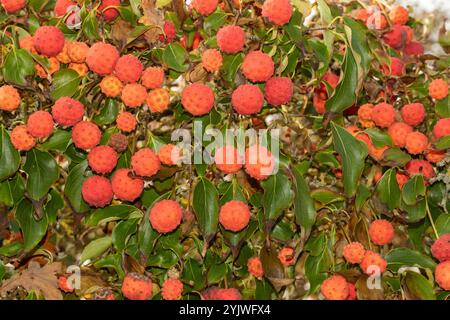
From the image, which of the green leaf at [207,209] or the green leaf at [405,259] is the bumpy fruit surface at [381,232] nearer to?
the green leaf at [405,259]

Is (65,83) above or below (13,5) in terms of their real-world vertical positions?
below

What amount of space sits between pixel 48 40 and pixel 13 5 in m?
0.22

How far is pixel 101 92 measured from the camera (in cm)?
225

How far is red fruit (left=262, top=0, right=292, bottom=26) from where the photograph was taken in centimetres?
200

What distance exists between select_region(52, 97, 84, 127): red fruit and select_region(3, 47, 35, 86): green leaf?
125mm

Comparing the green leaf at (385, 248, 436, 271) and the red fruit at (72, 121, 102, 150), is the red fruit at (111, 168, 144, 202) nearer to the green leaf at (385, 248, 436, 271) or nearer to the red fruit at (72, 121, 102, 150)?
the red fruit at (72, 121, 102, 150)

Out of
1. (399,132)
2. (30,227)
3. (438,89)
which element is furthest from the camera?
(438,89)

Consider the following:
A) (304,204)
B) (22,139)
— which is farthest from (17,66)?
(304,204)

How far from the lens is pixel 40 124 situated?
6.64 ft

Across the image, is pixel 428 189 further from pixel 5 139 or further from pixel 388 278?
pixel 5 139

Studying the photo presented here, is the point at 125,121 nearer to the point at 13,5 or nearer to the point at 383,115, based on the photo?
the point at 13,5

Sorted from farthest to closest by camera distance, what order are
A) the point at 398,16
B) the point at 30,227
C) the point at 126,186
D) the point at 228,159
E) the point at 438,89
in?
the point at 398,16 → the point at 438,89 → the point at 30,227 → the point at 126,186 → the point at 228,159
